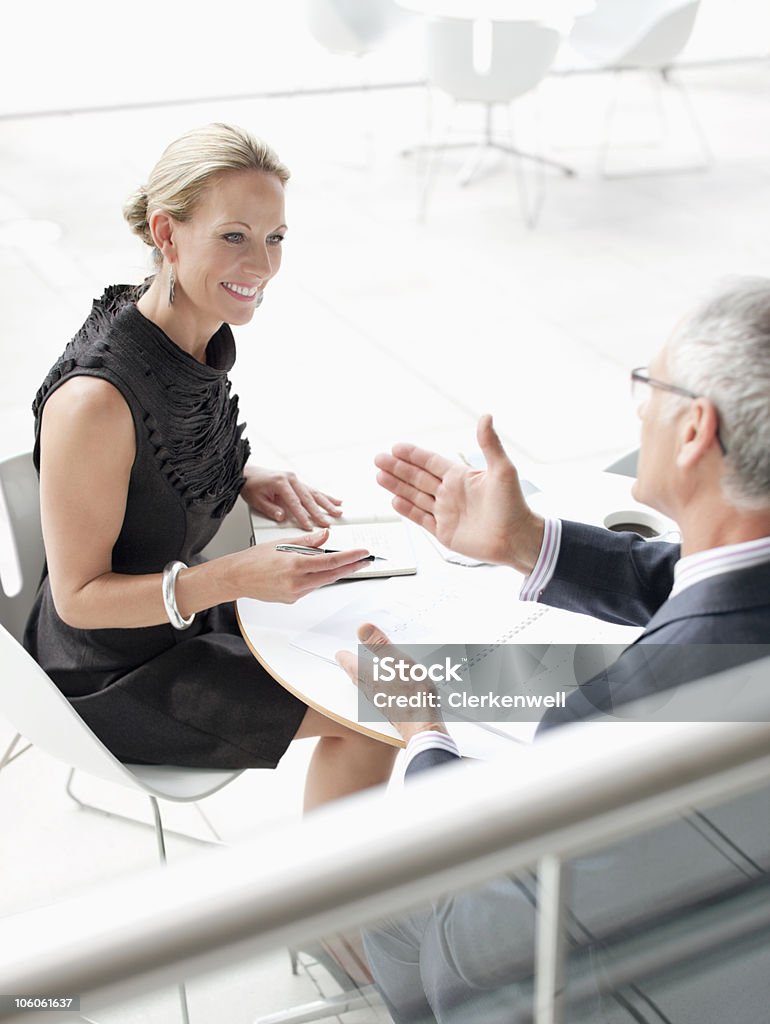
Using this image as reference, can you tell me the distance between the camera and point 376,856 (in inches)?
29.1

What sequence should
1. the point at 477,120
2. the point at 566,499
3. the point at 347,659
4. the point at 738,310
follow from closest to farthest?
the point at 738,310, the point at 347,659, the point at 566,499, the point at 477,120

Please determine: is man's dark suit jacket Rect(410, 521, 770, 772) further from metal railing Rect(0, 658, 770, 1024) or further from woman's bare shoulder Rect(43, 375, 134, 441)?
woman's bare shoulder Rect(43, 375, 134, 441)

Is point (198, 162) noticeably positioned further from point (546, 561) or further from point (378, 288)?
point (378, 288)

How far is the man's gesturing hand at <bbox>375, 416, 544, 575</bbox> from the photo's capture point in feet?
6.32

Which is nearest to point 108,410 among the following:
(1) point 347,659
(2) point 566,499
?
(1) point 347,659

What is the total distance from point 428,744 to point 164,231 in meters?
1.01

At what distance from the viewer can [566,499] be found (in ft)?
7.75

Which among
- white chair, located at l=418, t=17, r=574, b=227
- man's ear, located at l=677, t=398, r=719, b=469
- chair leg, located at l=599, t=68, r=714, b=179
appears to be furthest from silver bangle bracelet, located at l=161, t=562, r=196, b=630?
chair leg, located at l=599, t=68, r=714, b=179

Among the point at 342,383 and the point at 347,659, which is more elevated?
the point at 342,383

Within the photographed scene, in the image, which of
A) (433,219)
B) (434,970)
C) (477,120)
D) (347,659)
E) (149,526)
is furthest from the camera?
(477,120)

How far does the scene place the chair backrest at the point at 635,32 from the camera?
6.66 metres

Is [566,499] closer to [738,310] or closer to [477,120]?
[738,310]

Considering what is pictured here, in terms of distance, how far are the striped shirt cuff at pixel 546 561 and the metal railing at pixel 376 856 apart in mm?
1080

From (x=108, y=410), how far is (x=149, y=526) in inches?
9.6
